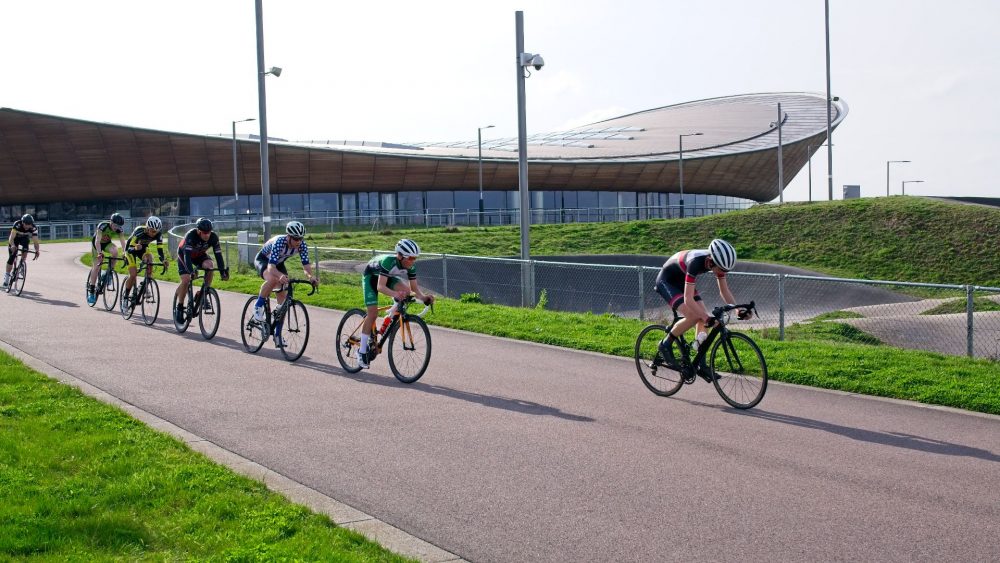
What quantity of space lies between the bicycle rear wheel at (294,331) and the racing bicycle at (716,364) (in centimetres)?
432

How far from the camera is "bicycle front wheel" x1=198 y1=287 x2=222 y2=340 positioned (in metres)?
14.5

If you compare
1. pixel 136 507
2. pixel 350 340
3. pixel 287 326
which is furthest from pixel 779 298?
pixel 136 507

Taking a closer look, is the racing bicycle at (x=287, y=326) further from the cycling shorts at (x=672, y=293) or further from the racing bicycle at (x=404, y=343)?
the cycling shorts at (x=672, y=293)

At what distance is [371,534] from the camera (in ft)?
18.5

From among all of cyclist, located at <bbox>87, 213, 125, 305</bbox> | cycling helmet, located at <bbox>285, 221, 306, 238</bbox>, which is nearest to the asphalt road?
cycling helmet, located at <bbox>285, 221, 306, 238</bbox>

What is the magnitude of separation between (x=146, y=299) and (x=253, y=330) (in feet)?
14.3

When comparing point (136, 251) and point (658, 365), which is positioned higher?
point (136, 251)

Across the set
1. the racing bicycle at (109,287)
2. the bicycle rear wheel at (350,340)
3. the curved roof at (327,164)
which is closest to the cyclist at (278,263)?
the bicycle rear wheel at (350,340)

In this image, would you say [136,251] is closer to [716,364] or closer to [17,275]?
[17,275]

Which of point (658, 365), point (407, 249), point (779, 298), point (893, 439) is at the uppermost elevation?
point (407, 249)

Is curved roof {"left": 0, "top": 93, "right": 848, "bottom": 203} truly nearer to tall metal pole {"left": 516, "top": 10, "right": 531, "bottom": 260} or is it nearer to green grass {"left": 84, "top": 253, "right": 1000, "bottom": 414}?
tall metal pole {"left": 516, "top": 10, "right": 531, "bottom": 260}

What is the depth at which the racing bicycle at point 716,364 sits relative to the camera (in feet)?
30.8

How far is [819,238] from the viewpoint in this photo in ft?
125

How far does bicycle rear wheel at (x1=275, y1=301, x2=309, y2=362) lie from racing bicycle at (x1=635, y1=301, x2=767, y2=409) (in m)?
4.32
